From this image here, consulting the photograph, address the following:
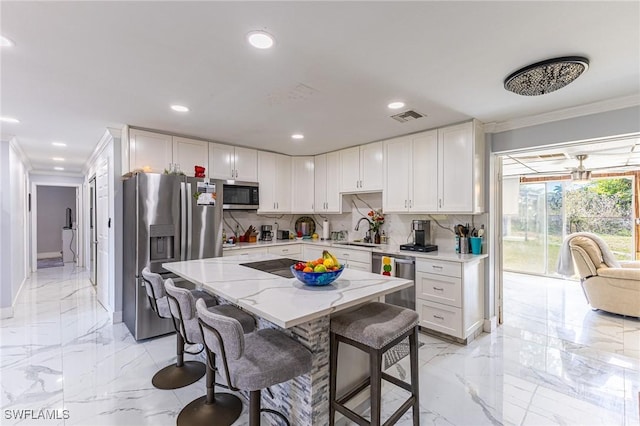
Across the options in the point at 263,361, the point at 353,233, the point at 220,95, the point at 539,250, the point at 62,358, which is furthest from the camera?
the point at 539,250

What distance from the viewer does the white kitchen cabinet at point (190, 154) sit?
12.1 feet

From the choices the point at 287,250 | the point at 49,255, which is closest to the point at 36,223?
the point at 49,255

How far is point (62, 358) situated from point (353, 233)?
3788 mm

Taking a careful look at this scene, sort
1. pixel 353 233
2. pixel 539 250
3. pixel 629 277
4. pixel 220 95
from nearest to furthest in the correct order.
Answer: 1. pixel 220 95
2. pixel 629 277
3. pixel 353 233
4. pixel 539 250

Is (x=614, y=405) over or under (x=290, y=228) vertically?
under

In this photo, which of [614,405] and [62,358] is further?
[62,358]

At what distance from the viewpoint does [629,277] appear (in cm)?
362

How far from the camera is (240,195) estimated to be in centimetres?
430

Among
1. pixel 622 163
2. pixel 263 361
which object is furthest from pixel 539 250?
pixel 263 361

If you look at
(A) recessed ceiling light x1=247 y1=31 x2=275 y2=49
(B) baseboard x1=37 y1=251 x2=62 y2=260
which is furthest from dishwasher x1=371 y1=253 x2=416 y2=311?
(B) baseboard x1=37 y1=251 x2=62 y2=260

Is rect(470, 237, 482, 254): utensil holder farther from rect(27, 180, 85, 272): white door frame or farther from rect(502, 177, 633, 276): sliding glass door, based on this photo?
rect(27, 180, 85, 272): white door frame

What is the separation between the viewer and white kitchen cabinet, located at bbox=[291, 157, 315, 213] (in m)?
5.03

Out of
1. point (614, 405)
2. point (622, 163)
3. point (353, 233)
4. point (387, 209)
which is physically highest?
point (622, 163)

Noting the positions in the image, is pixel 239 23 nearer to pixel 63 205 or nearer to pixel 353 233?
pixel 353 233
